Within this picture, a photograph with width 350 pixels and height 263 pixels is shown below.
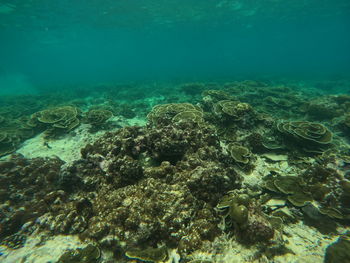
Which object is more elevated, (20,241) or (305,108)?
(20,241)

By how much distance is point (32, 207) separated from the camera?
16.5 ft

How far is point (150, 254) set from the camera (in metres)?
3.29

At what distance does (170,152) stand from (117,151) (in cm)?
168

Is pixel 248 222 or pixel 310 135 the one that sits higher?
pixel 248 222

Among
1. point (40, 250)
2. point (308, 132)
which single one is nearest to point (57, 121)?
point (40, 250)

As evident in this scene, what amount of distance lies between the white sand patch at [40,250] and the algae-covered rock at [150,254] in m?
1.43

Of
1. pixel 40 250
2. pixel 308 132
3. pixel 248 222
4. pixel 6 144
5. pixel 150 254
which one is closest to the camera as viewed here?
pixel 150 254

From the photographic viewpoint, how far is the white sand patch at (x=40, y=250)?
3.73 meters

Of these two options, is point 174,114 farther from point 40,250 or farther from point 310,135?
point 40,250

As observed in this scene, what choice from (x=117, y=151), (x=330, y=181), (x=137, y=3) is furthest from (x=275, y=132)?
(x=137, y=3)

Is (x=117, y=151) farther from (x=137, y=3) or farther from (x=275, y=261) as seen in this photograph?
(x=137, y=3)

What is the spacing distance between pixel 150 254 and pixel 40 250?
2678 millimetres

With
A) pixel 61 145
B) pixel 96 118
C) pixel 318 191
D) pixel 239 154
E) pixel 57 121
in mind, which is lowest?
pixel 61 145

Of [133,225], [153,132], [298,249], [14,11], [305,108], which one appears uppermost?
[14,11]
